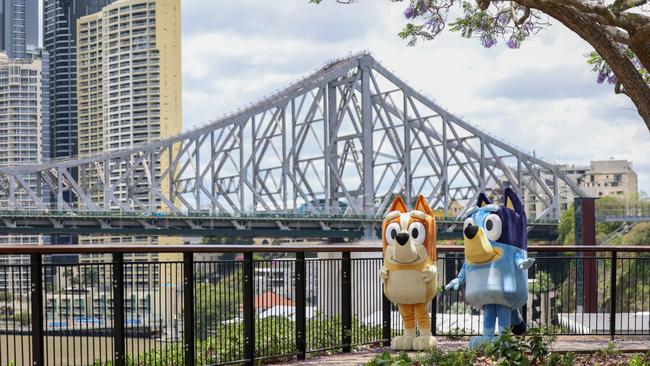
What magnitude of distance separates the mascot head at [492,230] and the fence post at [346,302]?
4.14 ft

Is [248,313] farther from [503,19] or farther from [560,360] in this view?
[503,19]

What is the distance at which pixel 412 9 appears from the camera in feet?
38.2

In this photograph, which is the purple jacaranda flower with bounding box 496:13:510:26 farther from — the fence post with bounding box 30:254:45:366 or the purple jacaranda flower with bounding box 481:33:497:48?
the fence post with bounding box 30:254:45:366

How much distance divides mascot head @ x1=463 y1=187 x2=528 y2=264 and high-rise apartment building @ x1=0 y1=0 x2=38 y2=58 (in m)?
140

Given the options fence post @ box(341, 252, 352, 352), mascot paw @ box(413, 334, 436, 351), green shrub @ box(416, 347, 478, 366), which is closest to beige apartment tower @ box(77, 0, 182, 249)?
fence post @ box(341, 252, 352, 352)

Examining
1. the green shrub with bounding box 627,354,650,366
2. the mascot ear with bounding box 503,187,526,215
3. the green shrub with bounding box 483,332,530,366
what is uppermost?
the mascot ear with bounding box 503,187,526,215

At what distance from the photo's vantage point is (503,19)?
11.9 meters

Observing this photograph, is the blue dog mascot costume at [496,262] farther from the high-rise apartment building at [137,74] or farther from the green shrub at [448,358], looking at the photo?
the high-rise apartment building at [137,74]

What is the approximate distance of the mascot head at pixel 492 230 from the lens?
31.2 ft

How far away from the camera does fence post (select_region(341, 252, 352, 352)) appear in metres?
10.2

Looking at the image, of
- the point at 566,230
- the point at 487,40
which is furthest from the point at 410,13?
the point at 566,230

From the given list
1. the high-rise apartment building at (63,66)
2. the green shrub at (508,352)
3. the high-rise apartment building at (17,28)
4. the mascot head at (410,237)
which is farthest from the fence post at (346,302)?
the high-rise apartment building at (17,28)

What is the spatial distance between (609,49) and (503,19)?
3176mm

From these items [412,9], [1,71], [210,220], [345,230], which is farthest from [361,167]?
[412,9]
